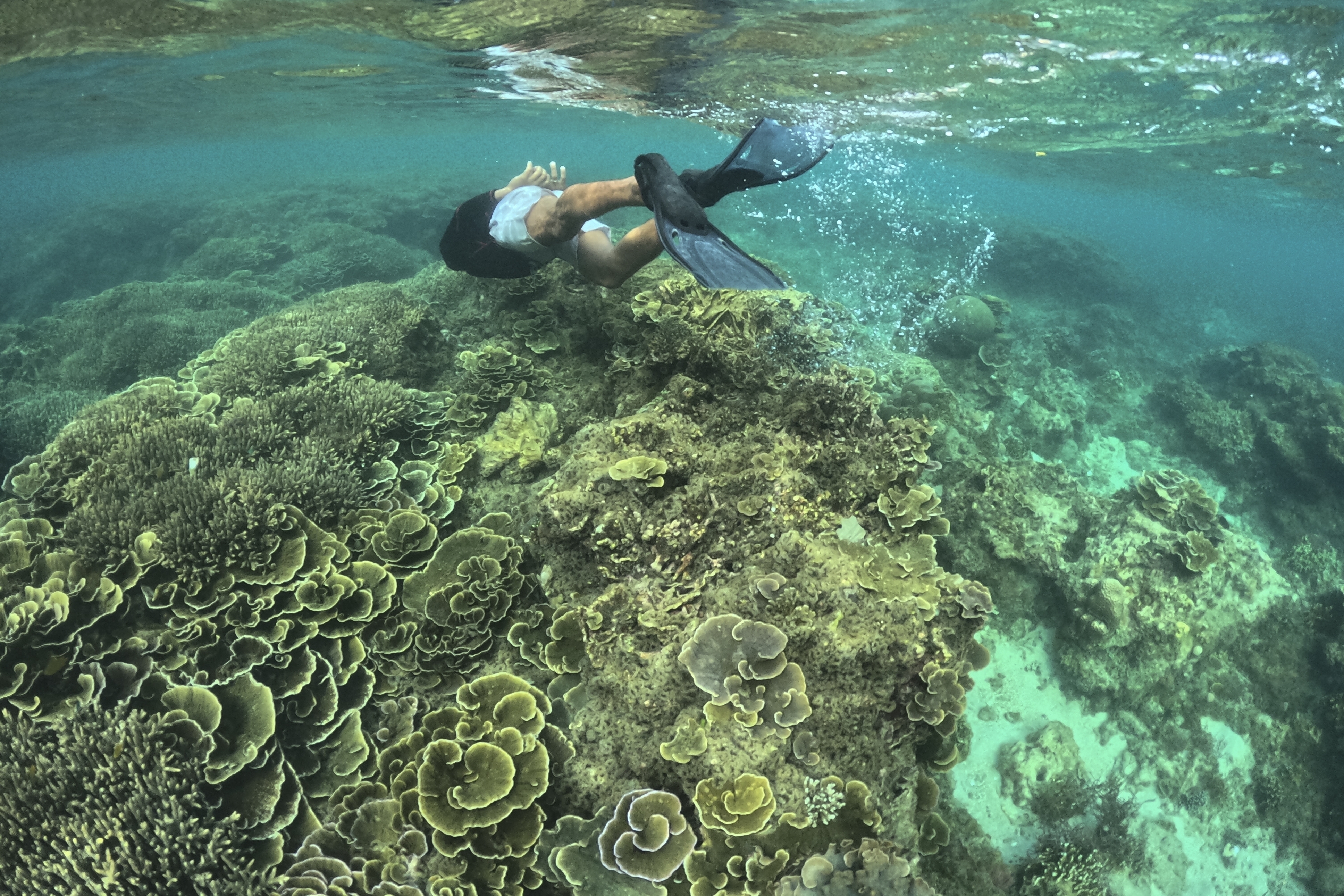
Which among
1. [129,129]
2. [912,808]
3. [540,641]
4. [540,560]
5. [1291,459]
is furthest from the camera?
[129,129]

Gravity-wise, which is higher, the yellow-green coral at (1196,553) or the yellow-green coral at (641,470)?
the yellow-green coral at (641,470)

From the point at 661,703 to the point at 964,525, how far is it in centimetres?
664

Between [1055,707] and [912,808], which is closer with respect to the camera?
[912,808]

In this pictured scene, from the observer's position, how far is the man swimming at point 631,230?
195 inches

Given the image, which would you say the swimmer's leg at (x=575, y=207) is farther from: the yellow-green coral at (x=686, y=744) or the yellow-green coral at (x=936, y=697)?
the yellow-green coral at (x=936, y=697)

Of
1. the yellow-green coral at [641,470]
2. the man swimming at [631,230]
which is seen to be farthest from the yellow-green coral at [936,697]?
A: the man swimming at [631,230]

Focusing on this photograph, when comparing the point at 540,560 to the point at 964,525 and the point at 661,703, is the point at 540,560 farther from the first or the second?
the point at 964,525

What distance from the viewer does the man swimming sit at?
4.96 metres

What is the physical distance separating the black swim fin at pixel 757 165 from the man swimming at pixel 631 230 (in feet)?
0.04

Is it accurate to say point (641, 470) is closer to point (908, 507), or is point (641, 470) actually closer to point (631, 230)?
point (908, 507)

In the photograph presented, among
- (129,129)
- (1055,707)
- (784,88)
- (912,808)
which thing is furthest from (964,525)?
(129,129)

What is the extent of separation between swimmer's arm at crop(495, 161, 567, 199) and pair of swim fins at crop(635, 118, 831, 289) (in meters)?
2.89

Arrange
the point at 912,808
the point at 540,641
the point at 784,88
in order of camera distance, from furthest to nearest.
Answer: the point at 784,88 → the point at 540,641 → the point at 912,808

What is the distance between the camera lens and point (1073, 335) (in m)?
19.2
